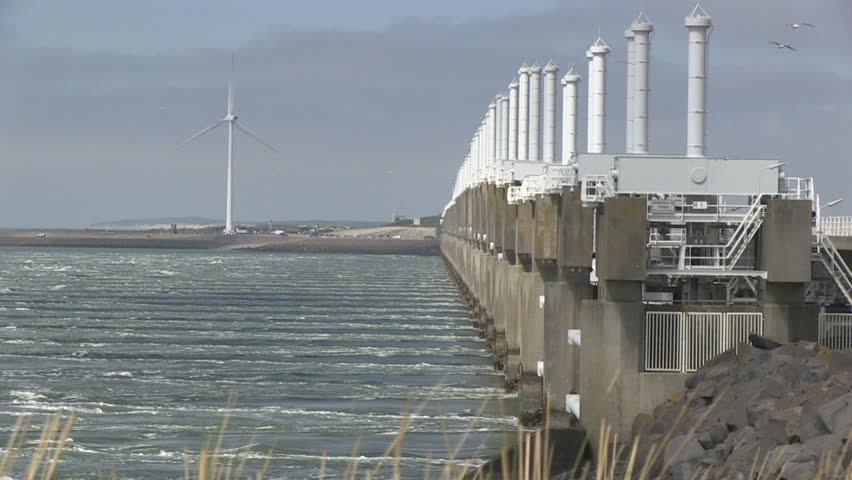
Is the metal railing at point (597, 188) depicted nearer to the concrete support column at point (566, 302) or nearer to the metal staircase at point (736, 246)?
the concrete support column at point (566, 302)

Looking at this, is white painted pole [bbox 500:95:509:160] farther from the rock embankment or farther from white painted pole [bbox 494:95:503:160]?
the rock embankment

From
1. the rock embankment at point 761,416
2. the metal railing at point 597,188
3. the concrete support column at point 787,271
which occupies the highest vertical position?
the metal railing at point 597,188

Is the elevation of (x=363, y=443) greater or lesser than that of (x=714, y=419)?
lesser

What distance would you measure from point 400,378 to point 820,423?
26557 millimetres

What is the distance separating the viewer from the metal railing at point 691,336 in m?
24.1

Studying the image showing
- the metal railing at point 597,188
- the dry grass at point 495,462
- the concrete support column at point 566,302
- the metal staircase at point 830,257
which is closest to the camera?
the dry grass at point 495,462

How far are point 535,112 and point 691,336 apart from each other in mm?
41755

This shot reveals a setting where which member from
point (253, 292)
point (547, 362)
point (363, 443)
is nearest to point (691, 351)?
point (547, 362)

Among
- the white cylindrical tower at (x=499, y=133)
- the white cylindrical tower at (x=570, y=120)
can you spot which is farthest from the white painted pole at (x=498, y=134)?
the white cylindrical tower at (x=570, y=120)

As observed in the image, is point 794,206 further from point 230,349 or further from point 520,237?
point 230,349

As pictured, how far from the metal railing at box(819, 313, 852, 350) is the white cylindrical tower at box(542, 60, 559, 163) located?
103ft

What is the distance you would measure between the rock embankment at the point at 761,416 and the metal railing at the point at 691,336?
63 centimetres

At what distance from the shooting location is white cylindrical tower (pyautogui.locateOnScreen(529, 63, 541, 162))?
211 ft

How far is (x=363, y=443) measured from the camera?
2966cm
